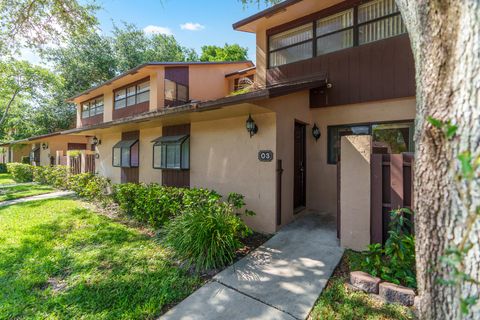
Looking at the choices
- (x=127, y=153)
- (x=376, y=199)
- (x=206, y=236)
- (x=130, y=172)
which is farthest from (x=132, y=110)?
(x=376, y=199)

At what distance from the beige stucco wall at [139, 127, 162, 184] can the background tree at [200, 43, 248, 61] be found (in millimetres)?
20702

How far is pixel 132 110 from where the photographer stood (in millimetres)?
13250

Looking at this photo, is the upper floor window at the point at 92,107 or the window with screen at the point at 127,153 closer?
the window with screen at the point at 127,153

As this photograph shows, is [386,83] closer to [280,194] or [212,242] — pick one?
[280,194]

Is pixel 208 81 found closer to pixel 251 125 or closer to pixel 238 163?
pixel 238 163

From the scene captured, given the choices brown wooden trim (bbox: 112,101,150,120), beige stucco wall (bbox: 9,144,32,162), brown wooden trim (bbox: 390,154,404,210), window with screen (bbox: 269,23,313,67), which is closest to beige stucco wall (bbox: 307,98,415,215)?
window with screen (bbox: 269,23,313,67)

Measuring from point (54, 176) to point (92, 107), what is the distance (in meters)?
5.81

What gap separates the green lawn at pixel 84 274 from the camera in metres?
3.15

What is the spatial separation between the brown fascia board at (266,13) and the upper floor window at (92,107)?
11962mm

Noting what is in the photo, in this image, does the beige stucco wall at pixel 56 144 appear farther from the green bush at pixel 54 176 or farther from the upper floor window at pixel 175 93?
the upper floor window at pixel 175 93

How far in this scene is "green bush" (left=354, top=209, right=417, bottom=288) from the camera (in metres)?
3.19

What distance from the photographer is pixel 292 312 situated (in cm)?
292

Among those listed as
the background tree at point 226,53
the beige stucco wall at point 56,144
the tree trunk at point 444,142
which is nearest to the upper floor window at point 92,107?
the beige stucco wall at point 56,144

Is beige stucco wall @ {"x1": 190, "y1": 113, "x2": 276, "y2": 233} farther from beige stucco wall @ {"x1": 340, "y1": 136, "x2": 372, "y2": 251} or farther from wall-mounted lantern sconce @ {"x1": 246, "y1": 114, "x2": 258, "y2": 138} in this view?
beige stucco wall @ {"x1": 340, "y1": 136, "x2": 372, "y2": 251}
